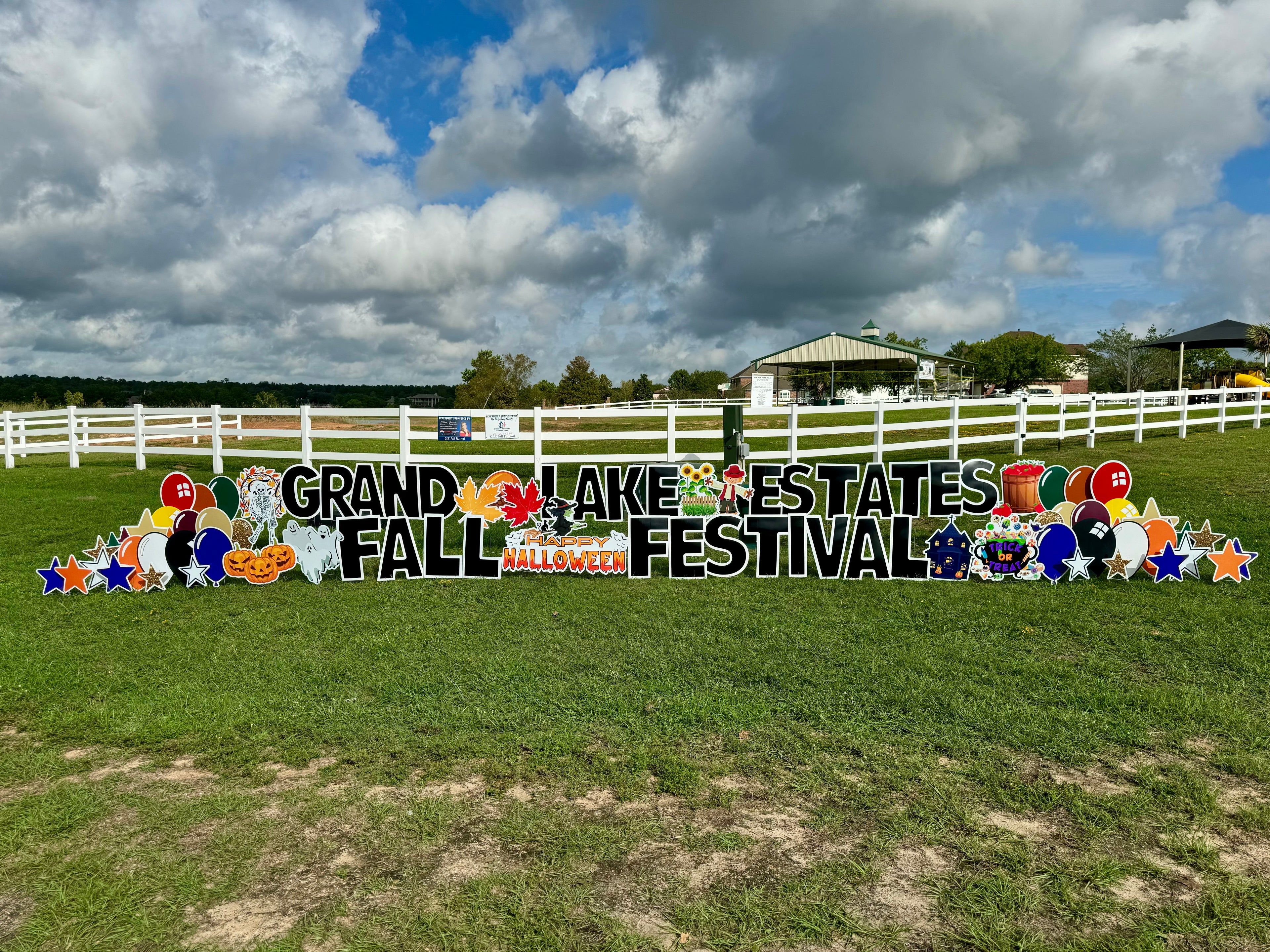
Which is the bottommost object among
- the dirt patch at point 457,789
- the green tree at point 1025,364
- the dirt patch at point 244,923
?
the dirt patch at point 244,923

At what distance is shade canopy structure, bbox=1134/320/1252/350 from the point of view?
30.8 meters

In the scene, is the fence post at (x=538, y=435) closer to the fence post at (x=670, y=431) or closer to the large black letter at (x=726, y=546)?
the fence post at (x=670, y=431)

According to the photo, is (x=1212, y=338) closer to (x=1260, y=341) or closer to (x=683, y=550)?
(x=1260, y=341)

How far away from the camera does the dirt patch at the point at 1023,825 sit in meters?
2.99

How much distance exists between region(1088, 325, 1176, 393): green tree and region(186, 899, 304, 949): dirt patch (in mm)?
62628

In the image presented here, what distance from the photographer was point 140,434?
17.2 m

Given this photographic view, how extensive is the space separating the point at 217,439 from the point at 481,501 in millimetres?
10564

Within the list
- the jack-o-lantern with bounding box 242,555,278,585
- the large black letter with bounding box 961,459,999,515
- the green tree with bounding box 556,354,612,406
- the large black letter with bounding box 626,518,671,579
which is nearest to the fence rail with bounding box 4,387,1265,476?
the large black letter with bounding box 626,518,671,579

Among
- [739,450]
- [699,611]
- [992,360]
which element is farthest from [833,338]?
[699,611]

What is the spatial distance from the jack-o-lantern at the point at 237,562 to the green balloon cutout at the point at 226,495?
55 cm

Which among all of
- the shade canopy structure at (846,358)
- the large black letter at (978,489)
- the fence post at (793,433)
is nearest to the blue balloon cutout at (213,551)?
the large black letter at (978,489)

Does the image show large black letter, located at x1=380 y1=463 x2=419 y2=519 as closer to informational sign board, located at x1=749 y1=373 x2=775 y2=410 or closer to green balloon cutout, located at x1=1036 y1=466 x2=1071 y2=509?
green balloon cutout, located at x1=1036 y1=466 x2=1071 y2=509

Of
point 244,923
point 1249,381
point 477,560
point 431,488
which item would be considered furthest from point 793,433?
point 1249,381

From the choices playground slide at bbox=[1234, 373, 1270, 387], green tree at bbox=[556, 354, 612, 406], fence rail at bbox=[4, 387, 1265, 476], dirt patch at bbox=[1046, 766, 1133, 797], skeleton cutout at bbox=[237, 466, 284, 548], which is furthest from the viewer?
green tree at bbox=[556, 354, 612, 406]
